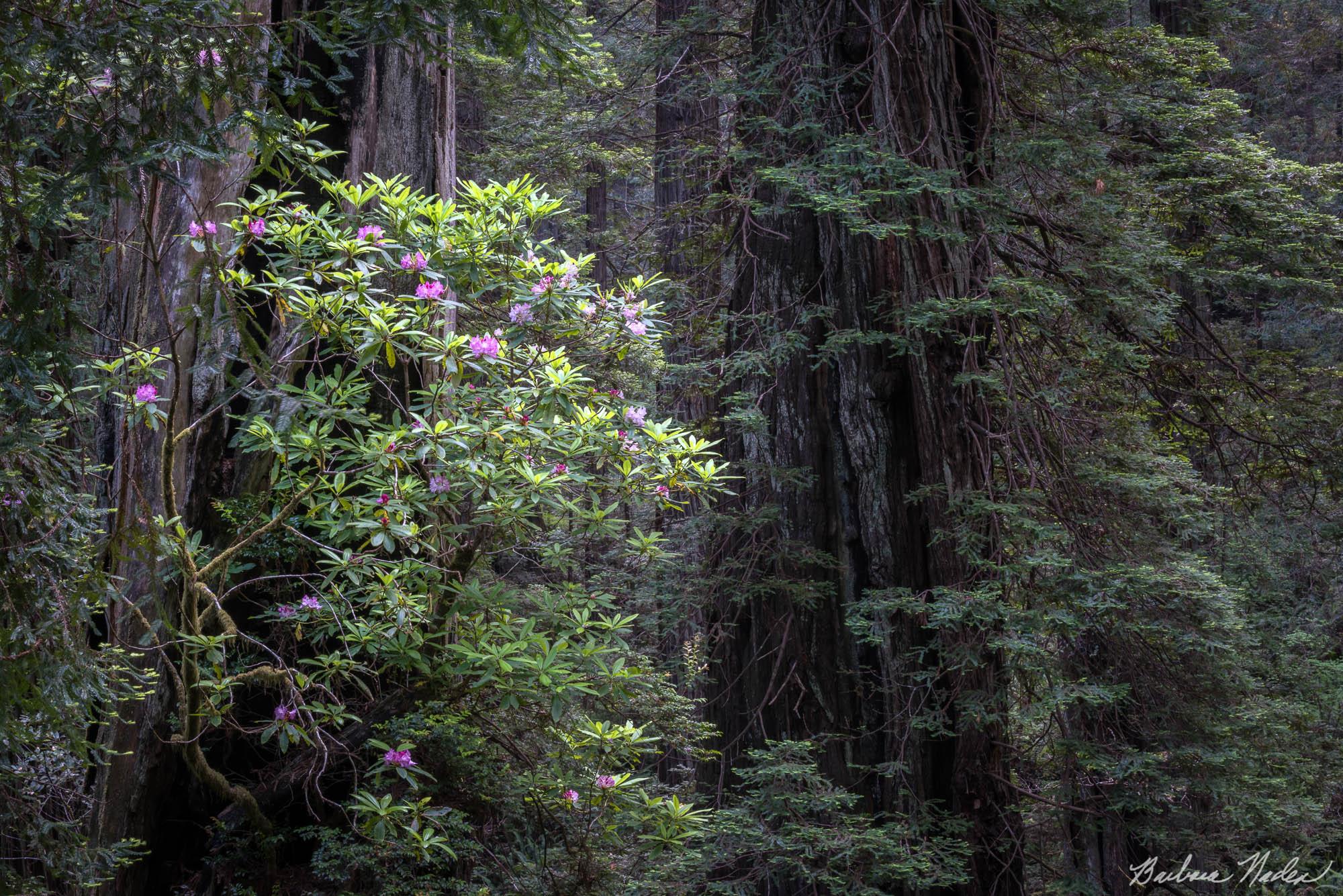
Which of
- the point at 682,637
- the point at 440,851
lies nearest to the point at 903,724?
the point at 440,851

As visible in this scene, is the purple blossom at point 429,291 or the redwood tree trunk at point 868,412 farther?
the redwood tree trunk at point 868,412

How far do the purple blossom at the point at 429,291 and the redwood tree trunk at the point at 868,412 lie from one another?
1.47 metres

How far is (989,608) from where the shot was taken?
3365 mm

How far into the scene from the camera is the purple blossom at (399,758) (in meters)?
3.36

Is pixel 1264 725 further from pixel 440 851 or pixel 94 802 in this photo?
Answer: pixel 94 802

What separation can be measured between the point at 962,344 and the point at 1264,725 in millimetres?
1983

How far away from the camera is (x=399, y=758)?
336cm

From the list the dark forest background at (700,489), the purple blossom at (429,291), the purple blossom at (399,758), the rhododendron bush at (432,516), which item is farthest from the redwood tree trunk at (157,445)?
the purple blossom at (399,758)

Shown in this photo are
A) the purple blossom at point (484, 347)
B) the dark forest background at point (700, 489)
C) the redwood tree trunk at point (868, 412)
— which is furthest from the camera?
the redwood tree trunk at point (868, 412)

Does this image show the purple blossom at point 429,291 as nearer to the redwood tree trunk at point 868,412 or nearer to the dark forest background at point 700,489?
the dark forest background at point 700,489

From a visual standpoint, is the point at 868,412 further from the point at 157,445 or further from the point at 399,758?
the point at 157,445
